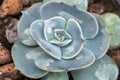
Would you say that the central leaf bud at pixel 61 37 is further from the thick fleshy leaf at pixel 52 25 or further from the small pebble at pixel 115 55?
the small pebble at pixel 115 55

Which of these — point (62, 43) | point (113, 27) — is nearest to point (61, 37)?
point (62, 43)

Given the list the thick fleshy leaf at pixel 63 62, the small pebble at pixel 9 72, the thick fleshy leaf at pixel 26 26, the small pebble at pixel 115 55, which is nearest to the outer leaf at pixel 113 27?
the small pebble at pixel 115 55

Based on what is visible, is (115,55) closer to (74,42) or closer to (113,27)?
(113,27)

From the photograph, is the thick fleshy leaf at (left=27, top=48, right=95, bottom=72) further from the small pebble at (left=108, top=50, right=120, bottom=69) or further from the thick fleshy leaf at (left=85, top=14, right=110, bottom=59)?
the small pebble at (left=108, top=50, right=120, bottom=69)

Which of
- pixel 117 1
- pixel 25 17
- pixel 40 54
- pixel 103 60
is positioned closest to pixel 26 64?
pixel 40 54

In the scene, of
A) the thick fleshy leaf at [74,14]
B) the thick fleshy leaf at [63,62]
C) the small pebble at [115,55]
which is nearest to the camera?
the thick fleshy leaf at [63,62]

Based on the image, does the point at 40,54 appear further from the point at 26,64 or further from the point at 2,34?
the point at 2,34
